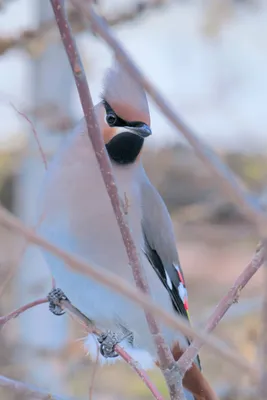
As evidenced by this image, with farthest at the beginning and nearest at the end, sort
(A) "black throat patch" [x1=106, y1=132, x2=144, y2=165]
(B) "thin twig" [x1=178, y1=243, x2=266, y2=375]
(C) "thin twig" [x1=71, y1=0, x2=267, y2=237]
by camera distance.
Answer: (A) "black throat patch" [x1=106, y1=132, x2=144, y2=165] < (B) "thin twig" [x1=178, y1=243, x2=266, y2=375] < (C) "thin twig" [x1=71, y1=0, x2=267, y2=237]

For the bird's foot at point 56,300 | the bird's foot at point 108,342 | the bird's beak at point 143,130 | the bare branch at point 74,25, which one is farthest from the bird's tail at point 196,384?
the bare branch at point 74,25

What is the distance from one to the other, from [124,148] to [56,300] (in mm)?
363

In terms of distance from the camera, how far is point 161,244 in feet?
5.57

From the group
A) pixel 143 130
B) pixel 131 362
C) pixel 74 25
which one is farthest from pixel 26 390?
pixel 74 25

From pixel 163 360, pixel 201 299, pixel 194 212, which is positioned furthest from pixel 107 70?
pixel 201 299

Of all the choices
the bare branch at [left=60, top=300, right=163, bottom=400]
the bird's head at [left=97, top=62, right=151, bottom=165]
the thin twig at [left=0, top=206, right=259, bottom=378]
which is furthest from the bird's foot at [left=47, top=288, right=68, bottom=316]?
the thin twig at [left=0, top=206, right=259, bottom=378]

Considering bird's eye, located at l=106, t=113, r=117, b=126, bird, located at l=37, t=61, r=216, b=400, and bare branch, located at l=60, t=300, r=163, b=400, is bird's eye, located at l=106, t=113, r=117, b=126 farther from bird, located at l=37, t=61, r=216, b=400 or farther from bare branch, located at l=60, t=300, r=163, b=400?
bare branch, located at l=60, t=300, r=163, b=400

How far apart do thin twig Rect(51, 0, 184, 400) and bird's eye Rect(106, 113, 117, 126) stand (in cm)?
59

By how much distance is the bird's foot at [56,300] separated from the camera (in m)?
1.47

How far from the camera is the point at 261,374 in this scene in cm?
55

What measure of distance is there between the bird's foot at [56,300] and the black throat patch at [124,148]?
308 millimetres

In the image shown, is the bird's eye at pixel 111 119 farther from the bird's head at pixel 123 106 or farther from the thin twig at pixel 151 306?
the thin twig at pixel 151 306

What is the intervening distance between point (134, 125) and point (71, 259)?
0.83m

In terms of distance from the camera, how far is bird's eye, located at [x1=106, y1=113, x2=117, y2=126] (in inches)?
56.9
